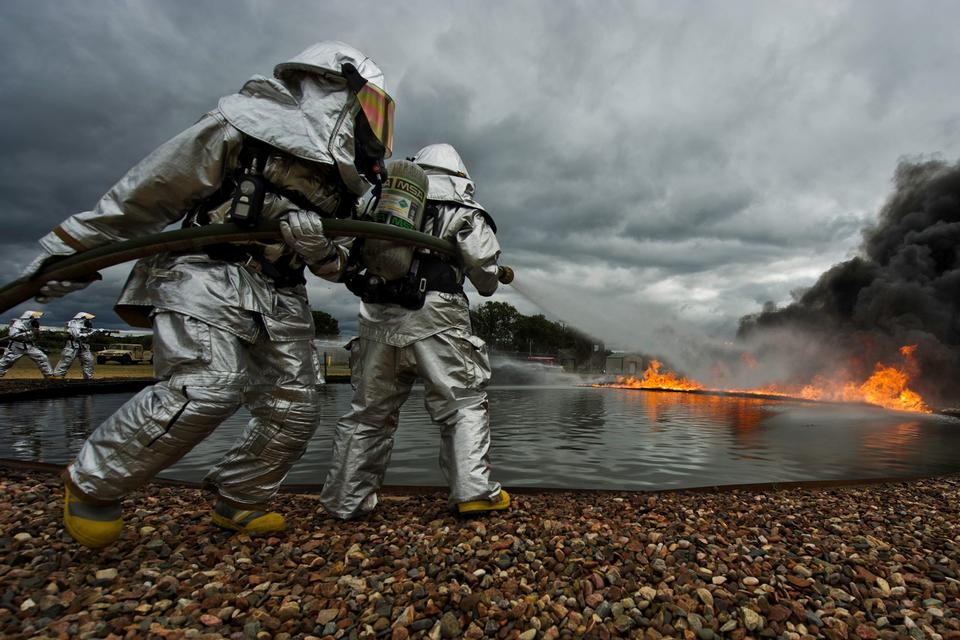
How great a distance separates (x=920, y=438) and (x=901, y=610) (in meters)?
7.64

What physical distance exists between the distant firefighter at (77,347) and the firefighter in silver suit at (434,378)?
53.4ft

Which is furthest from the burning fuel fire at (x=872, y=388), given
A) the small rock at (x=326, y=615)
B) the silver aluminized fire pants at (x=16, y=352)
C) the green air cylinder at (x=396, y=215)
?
the silver aluminized fire pants at (x=16, y=352)

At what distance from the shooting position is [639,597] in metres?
1.98

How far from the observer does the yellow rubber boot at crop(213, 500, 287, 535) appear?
271cm

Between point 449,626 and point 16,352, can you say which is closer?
point 449,626

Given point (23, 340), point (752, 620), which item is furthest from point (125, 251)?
point (23, 340)

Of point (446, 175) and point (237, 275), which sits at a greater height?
point (446, 175)

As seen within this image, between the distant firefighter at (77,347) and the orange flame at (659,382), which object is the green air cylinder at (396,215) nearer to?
the distant firefighter at (77,347)

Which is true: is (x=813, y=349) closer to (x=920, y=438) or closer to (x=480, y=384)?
(x=920, y=438)

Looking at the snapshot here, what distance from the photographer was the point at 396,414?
325cm

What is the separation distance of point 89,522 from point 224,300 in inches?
43.8

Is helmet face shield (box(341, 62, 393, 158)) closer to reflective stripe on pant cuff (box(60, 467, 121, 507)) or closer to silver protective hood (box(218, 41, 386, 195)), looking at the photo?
silver protective hood (box(218, 41, 386, 195))

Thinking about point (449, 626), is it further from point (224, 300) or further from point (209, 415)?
point (224, 300)

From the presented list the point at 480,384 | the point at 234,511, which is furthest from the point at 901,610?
the point at 234,511
